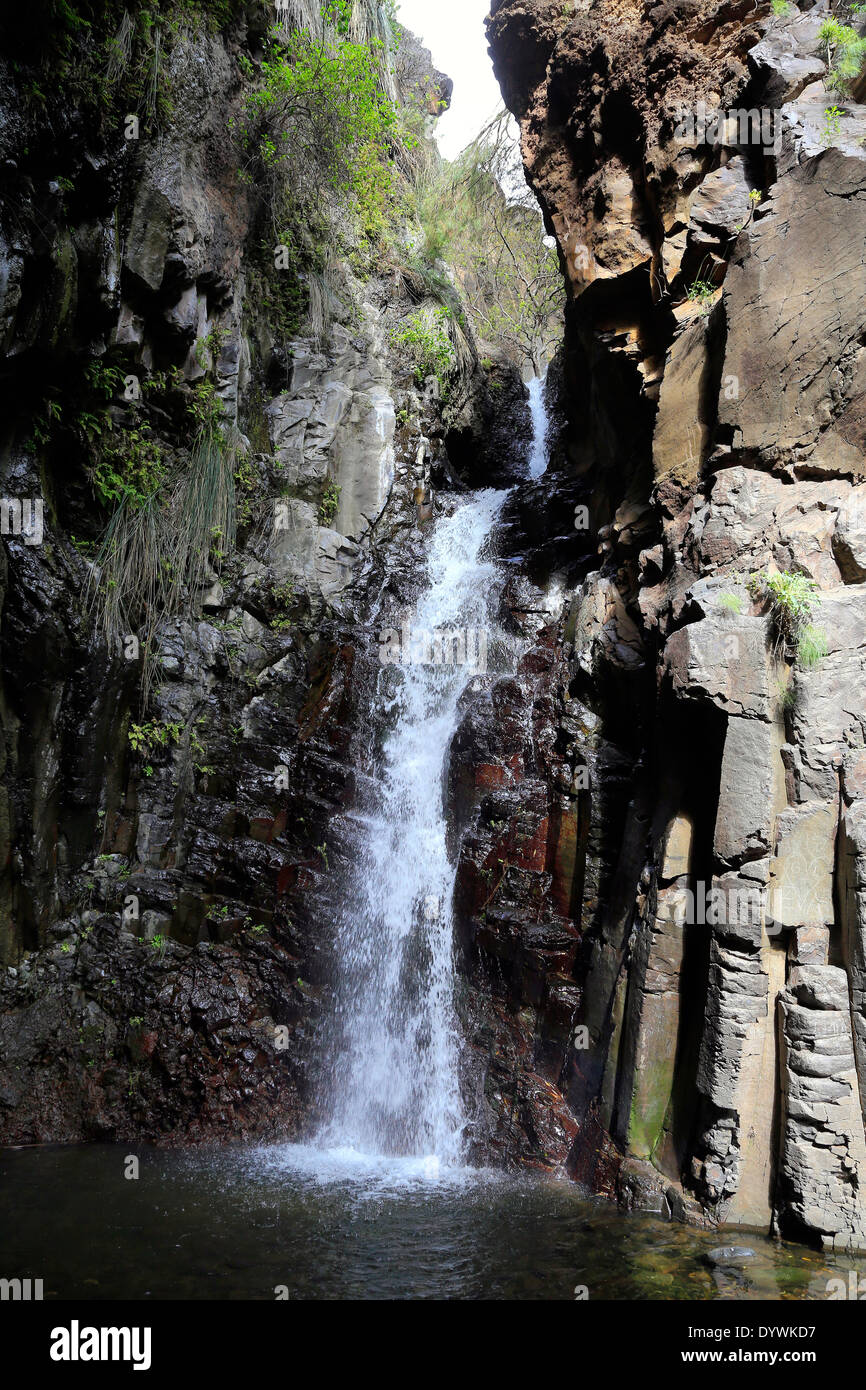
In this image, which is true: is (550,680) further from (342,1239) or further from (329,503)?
(342,1239)

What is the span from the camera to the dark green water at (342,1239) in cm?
402

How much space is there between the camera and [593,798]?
7.04 metres

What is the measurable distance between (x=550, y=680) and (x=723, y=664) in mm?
3459

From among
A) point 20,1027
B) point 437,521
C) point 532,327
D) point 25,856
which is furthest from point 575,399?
point 532,327

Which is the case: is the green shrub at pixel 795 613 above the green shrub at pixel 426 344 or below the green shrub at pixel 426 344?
below

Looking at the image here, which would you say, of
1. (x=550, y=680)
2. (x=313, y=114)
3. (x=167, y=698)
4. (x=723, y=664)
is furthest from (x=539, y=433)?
(x=723, y=664)

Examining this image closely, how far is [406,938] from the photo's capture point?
25.1 feet

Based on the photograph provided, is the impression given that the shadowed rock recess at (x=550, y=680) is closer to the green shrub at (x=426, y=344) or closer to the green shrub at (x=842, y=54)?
the green shrub at (x=842, y=54)

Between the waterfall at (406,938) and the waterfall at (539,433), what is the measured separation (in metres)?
6.40

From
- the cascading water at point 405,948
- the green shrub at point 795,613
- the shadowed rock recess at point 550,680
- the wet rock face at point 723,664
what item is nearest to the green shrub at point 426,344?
the shadowed rock recess at point 550,680

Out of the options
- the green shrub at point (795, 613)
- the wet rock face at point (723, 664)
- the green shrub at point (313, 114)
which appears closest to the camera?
the wet rock face at point (723, 664)

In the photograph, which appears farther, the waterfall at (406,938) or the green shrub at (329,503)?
the green shrub at (329,503)

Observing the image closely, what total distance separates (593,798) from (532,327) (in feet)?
57.2
